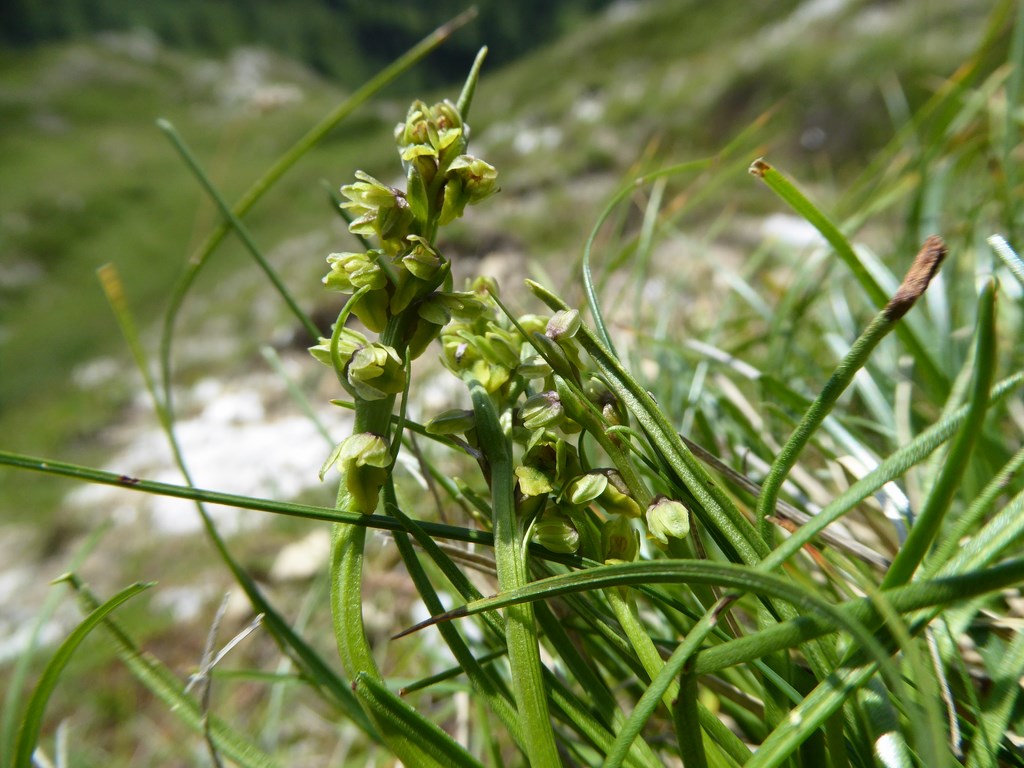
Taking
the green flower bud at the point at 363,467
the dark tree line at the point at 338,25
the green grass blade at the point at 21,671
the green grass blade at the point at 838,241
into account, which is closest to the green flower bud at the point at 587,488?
the green flower bud at the point at 363,467

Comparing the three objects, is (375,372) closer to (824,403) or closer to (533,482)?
(533,482)

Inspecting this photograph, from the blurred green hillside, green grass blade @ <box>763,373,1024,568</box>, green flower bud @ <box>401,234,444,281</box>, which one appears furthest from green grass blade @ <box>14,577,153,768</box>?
the blurred green hillside

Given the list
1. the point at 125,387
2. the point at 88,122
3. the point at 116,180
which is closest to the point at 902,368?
the point at 125,387

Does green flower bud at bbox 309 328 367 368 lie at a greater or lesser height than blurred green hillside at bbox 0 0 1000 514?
lesser

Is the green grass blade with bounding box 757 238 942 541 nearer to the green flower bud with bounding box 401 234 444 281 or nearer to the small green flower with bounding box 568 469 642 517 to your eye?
the small green flower with bounding box 568 469 642 517

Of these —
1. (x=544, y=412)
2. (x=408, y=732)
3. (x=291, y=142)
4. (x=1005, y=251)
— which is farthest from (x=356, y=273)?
(x=291, y=142)

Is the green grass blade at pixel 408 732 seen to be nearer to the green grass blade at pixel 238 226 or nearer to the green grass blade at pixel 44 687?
the green grass blade at pixel 44 687
